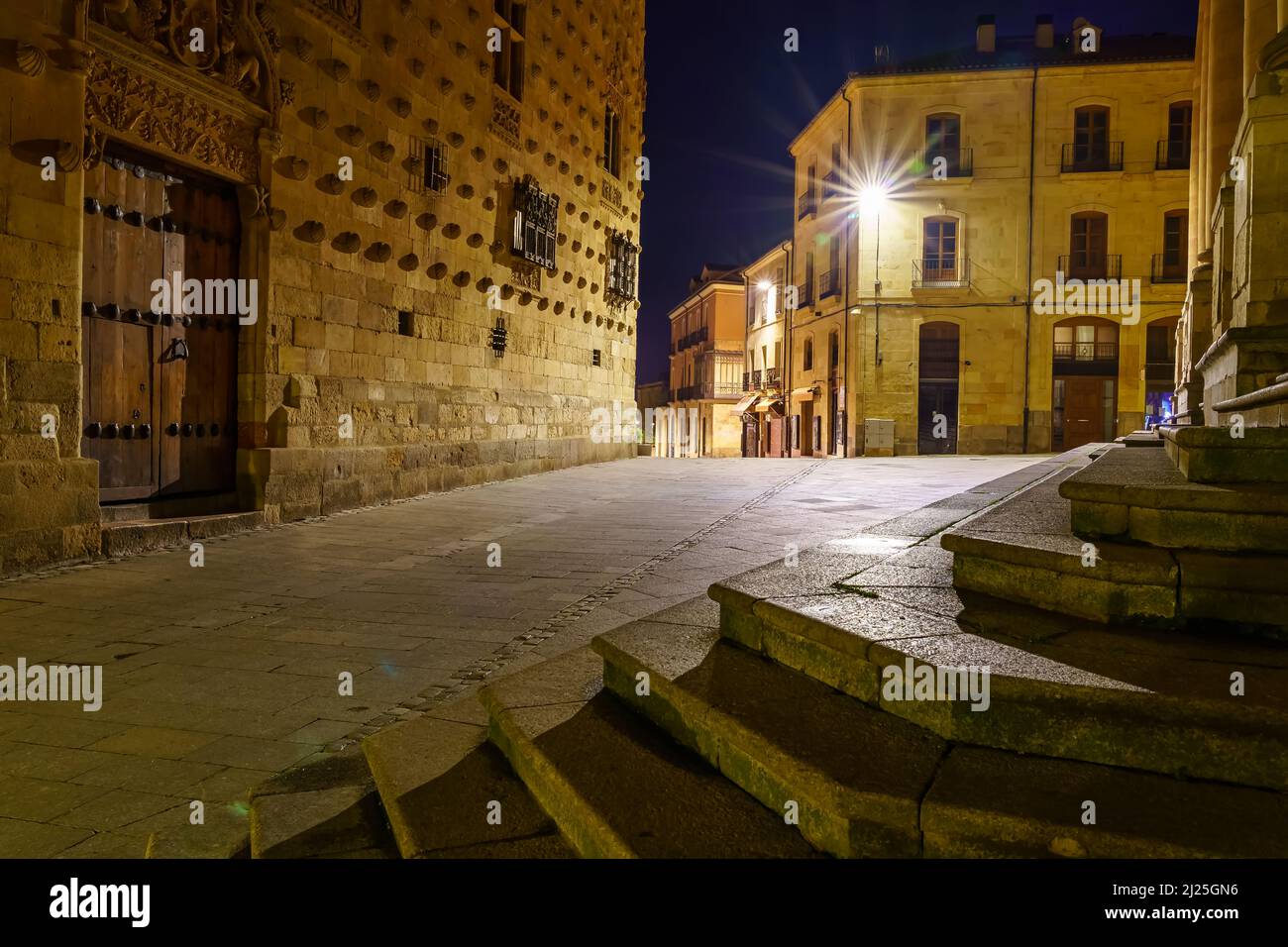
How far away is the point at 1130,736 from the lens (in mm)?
2115

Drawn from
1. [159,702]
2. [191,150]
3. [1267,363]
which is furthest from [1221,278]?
[191,150]

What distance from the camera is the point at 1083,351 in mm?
25938

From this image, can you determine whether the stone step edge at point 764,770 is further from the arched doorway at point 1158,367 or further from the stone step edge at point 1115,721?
the arched doorway at point 1158,367

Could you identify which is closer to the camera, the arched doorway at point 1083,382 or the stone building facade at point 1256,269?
the stone building facade at point 1256,269

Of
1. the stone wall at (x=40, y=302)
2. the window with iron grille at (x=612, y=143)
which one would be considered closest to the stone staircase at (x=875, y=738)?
the stone wall at (x=40, y=302)

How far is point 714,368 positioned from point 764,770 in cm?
4123

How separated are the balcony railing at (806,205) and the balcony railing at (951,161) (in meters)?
4.60

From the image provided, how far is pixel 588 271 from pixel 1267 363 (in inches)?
483

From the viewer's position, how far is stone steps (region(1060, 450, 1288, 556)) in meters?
2.86

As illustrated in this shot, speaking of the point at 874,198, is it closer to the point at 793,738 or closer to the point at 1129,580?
the point at 1129,580

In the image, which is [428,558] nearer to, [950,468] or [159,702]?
[159,702]

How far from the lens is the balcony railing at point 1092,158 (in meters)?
25.3

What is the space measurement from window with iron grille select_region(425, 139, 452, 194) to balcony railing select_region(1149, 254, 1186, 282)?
22.9m
